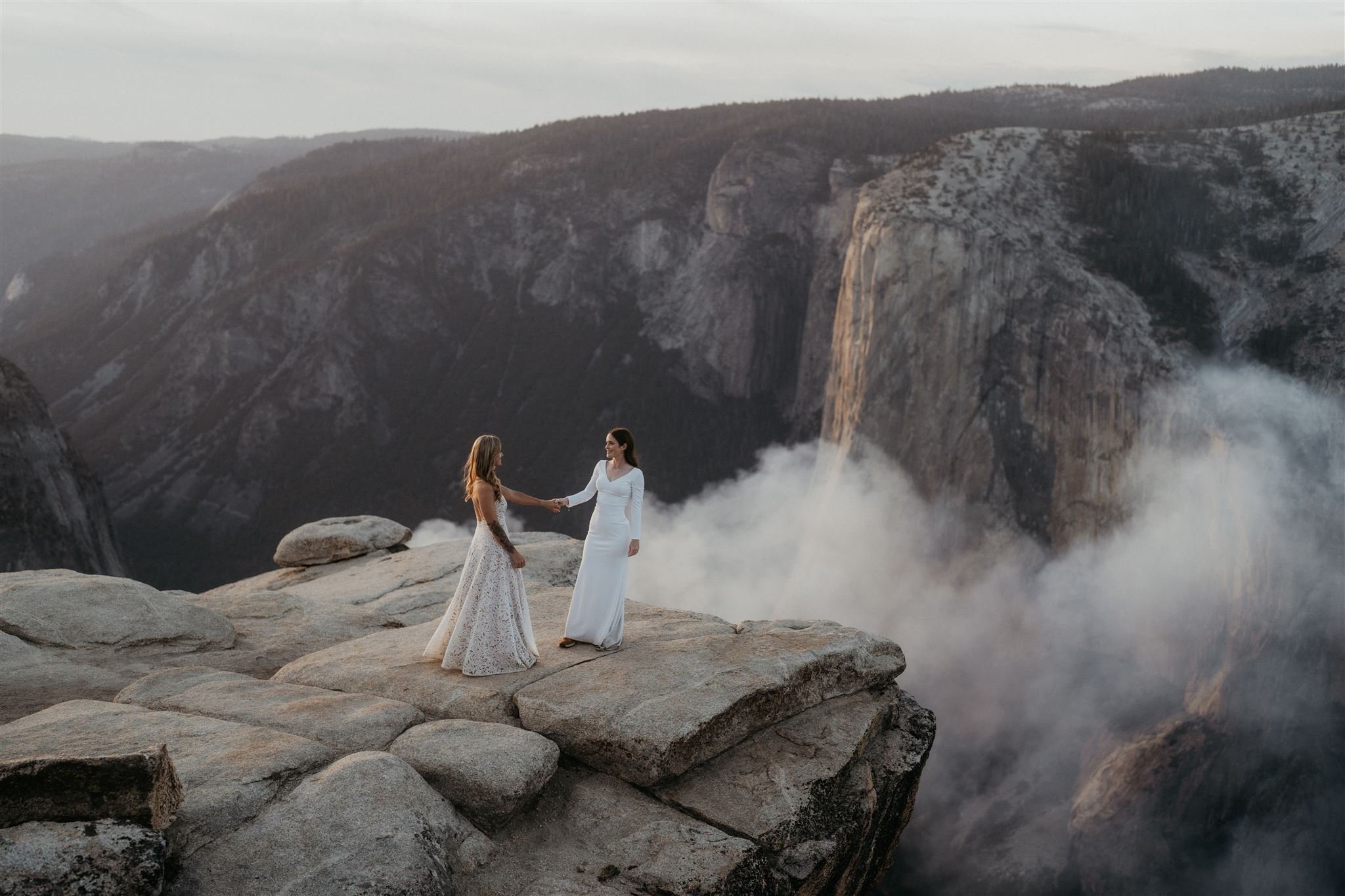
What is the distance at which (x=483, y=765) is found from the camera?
8914 mm

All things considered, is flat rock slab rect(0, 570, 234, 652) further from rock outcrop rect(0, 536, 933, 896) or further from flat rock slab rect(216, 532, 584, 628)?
flat rock slab rect(216, 532, 584, 628)

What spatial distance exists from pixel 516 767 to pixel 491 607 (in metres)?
2.30

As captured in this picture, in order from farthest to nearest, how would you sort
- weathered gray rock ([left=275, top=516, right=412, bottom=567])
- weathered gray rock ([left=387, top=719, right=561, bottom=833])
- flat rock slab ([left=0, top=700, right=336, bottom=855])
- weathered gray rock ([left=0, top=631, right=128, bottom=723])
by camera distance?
weathered gray rock ([left=275, top=516, right=412, bottom=567])
weathered gray rock ([left=0, top=631, right=128, bottom=723])
weathered gray rock ([left=387, top=719, right=561, bottom=833])
flat rock slab ([left=0, top=700, right=336, bottom=855])

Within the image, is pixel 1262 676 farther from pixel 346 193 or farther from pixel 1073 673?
pixel 346 193

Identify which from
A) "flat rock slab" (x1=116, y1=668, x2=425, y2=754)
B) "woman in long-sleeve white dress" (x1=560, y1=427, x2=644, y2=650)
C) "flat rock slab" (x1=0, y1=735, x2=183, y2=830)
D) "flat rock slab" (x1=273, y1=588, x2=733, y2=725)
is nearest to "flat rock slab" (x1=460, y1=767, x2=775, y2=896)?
"flat rock slab" (x1=273, y1=588, x2=733, y2=725)

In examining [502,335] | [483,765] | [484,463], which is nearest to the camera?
[483,765]

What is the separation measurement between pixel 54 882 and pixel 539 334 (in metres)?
76.5

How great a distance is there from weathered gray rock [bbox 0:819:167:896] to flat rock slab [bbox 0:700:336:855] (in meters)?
0.57

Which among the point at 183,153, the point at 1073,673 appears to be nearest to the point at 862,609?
the point at 1073,673

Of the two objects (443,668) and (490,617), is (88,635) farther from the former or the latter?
(490,617)

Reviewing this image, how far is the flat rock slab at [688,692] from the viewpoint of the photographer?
9547 mm

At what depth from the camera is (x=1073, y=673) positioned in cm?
3900

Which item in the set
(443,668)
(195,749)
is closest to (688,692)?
(443,668)

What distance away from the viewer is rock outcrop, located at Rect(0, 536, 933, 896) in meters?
7.59
